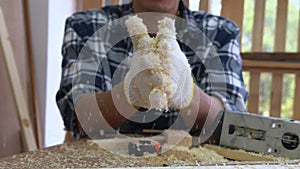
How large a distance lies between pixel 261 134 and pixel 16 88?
0.88 m

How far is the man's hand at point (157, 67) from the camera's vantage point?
22.6 inches

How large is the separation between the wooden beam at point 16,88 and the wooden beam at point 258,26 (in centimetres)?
87

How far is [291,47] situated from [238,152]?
155 centimetres

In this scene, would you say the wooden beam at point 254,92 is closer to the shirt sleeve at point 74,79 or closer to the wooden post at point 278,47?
the wooden post at point 278,47

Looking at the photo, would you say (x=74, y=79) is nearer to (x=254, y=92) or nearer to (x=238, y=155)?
(x=238, y=155)

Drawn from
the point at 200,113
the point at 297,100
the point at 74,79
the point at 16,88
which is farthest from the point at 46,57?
the point at 297,100

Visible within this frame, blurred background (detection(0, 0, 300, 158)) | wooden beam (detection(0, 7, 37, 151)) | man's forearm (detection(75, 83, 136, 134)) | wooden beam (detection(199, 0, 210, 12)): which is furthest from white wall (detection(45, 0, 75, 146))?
man's forearm (detection(75, 83, 136, 134))

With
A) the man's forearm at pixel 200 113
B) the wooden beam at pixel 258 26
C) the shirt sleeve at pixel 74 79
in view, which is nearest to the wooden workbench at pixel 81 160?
the man's forearm at pixel 200 113

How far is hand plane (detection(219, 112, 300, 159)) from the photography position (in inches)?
26.4

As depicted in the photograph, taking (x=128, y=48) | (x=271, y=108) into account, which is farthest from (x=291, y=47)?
(x=128, y=48)

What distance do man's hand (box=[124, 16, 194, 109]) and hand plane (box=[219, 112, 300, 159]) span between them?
168 mm

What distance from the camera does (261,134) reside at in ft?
2.32

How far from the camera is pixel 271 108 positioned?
4.99 feet

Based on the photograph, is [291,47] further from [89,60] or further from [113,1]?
[89,60]
